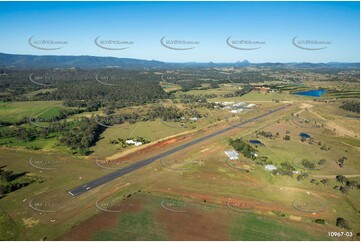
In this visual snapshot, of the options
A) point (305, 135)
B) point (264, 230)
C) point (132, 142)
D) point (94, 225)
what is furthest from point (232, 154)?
point (94, 225)

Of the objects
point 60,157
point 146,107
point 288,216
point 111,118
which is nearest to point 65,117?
point 111,118

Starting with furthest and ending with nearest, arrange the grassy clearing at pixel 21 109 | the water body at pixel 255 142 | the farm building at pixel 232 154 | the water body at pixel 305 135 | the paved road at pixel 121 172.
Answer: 1. the grassy clearing at pixel 21 109
2. the water body at pixel 305 135
3. the water body at pixel 255 142
4. the farm building at pixel 232 154
5. the paved road at pixel 121 172

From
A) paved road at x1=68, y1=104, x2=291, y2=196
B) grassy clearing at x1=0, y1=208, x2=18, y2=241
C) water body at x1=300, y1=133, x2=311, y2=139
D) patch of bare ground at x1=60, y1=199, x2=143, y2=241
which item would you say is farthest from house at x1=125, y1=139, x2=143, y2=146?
water body at x1=300, y1=133, x2=311, y2=139

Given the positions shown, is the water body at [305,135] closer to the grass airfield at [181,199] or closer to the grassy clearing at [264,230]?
the grass airfield at [181,199]

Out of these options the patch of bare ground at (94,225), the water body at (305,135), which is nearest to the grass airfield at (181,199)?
the patch of bare ground at (94,225)

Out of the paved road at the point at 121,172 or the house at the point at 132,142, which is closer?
the paved road at the point at 121,172

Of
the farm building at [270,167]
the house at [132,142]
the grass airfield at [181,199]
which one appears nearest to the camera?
the grass airfield at [181,199]

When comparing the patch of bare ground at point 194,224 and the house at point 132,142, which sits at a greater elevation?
the house at point 132,142

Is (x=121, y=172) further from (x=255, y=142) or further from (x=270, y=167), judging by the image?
(x=255, y=142)

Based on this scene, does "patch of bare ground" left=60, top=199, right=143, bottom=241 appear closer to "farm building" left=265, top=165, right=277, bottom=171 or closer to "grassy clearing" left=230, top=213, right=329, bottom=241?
"grassy clearing" left=230, top=213, right=329, bottom=241
